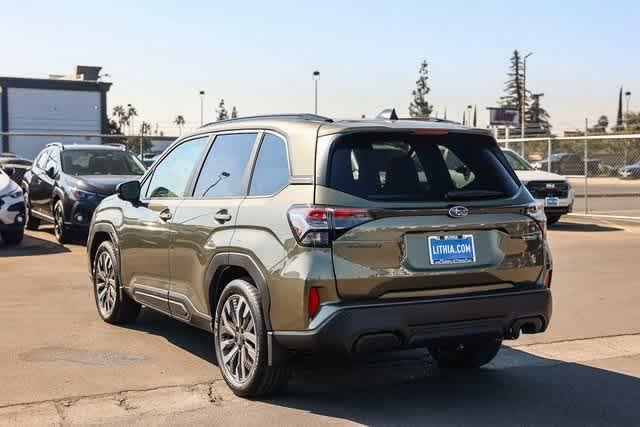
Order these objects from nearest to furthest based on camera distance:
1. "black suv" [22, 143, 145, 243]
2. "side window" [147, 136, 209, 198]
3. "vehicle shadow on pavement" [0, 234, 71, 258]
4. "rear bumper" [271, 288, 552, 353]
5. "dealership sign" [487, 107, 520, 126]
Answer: "rear bumper" [271, 288, 552, 353]
"side window" [147, 136, 209, 198]
"vehicle shadow on pavement" [0, 234, 71, 258]
"black suv" [22, 143, 145, 243]
"dealership sign" [487, 107, 520, 126]

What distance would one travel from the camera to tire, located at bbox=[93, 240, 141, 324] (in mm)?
7727

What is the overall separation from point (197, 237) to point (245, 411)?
1371 millimetres

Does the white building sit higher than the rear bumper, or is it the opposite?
the white building

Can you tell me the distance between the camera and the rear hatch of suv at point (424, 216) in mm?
5059

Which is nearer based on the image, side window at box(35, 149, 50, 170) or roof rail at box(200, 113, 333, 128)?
roof rail at box(200, 113, 333, 128)

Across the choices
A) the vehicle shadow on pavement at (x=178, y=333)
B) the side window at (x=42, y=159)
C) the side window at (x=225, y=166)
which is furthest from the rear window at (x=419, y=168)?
the side window at (x=42, y=159)

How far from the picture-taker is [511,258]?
5.51 m

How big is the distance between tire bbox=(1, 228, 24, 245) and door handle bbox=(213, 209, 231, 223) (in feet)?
29.4

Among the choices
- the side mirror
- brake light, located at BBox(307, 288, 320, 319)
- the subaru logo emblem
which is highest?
the side mirror

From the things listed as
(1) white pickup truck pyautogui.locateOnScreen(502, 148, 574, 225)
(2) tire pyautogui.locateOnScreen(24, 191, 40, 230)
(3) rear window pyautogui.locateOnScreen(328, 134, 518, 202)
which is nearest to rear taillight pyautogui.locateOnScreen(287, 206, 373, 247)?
(3) rear window pyautogui.locateOnScreen(328, 134, 518, 202)

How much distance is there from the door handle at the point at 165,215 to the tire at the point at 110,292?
1.08 meters

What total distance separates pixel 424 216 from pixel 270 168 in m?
1.09

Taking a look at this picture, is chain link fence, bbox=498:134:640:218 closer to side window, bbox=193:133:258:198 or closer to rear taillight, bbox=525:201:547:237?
rear taillight, bbox=525:201:547:237

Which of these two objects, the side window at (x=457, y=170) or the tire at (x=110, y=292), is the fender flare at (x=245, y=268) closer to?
the side window at (x=457, y=170)
